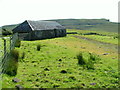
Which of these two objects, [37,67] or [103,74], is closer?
[103,74]

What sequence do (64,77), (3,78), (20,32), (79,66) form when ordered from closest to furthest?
1. (3,78)
2. (64,77)
3. (79,66)
4. (20,32)

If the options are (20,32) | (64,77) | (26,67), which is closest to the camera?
(64,77)

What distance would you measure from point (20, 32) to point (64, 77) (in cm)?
3074

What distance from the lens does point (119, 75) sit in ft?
38.7

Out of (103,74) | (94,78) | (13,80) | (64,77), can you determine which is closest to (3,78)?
(13,80)

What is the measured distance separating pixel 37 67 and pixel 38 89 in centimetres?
433

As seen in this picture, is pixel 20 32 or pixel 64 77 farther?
pixel 20 32

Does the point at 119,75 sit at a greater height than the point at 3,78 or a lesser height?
lesser

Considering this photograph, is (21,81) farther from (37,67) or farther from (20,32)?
(20,32)

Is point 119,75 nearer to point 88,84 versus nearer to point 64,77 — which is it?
point 88,84

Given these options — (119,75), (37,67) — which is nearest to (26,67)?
(37,67)

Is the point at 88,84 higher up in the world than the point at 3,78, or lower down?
lower down

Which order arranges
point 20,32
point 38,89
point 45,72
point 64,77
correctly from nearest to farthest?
point 38,89 < point 64,77 < point 45,72 < point 20,32

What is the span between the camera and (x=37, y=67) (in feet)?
42.0
